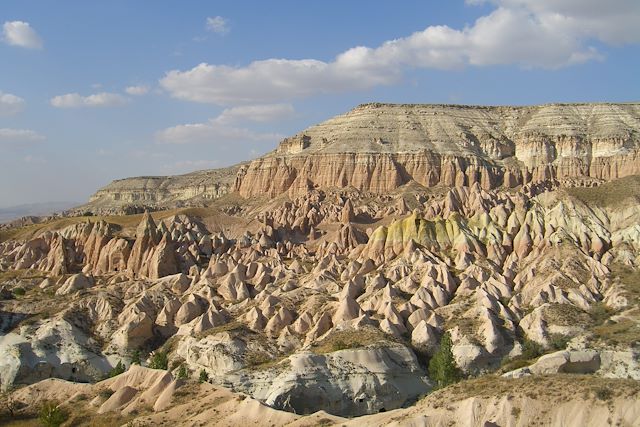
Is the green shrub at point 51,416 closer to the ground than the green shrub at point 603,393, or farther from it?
closer to the ground

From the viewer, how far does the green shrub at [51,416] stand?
123 ft

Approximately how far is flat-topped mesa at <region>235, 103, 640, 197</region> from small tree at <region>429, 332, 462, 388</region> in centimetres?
9743

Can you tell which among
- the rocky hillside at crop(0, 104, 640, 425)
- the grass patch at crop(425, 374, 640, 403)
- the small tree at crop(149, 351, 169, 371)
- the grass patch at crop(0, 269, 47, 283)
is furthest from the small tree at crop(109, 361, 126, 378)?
the grass patch at crop(0, 269, 47, 283)

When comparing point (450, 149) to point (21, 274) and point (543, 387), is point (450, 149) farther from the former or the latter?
point (543, 387)

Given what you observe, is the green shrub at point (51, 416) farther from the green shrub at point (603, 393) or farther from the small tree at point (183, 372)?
the green shrub at point (603, 393)

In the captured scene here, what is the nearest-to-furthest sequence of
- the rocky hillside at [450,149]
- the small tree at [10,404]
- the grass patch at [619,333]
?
the small tree at [10,404], the grass patch at [619,333], the rocky hillside at [450,149]

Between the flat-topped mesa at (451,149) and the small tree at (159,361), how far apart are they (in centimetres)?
9578

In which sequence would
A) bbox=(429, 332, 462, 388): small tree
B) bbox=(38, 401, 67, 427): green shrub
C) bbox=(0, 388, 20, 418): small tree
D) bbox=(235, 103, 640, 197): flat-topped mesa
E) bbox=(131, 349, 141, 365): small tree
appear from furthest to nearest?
bbox=(235, 103, 640, 197): flat-topped mesa < bbox=(131, 349, 141, 365): small tree < bbox=(429, 332, 462, 388): small tree < bbox=(0, 388, 20, 418): small tree < bbox=(38, 401, 67, 427): green shrub

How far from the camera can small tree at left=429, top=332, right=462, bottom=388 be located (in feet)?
165

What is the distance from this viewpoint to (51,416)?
37.8 meters

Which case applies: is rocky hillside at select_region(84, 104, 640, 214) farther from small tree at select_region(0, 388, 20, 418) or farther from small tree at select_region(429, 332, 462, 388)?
small tree at select_region(0, 388, 20, 418)

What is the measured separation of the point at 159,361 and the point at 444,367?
2280cm

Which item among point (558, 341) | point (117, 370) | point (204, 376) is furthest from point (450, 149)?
point (204, 376)

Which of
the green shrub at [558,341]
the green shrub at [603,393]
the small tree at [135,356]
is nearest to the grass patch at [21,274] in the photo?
the small tree at [135,356]
